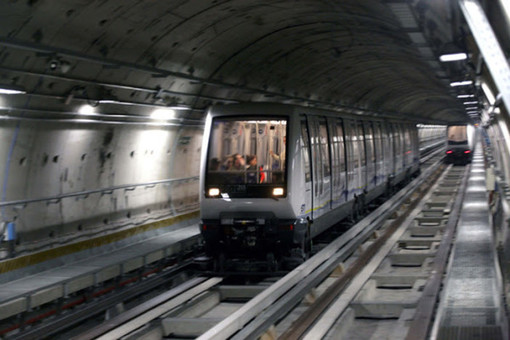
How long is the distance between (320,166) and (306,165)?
1.08m

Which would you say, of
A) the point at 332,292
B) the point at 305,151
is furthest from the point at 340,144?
the point at 332,292

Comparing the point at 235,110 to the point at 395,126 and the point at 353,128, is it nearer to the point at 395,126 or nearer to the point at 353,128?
the point at 353,128

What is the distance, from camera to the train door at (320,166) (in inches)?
494

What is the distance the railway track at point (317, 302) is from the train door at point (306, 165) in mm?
876

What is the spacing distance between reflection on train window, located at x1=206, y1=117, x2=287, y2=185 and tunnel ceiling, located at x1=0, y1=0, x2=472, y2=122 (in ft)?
6.06

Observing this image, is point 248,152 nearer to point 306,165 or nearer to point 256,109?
point 256,109

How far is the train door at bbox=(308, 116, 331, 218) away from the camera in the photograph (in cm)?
1255

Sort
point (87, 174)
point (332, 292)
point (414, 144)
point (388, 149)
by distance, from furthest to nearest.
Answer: point (414, 144) < point (388, 149) < point (87, 174) < point (332, 292)

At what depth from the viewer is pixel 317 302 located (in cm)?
945

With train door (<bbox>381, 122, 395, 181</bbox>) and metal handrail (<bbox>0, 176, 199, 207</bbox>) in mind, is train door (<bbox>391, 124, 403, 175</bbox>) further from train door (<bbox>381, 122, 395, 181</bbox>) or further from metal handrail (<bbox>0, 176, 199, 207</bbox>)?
metal handrail (<bbox>0, 176, 199, 207</bbox>)

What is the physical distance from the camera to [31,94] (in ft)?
34.7

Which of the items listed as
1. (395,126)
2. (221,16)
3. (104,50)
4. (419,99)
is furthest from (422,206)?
(419,99)

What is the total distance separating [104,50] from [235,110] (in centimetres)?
234

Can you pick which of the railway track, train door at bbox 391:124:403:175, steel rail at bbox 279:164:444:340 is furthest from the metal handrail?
train door at bbox 391:124:403:175
